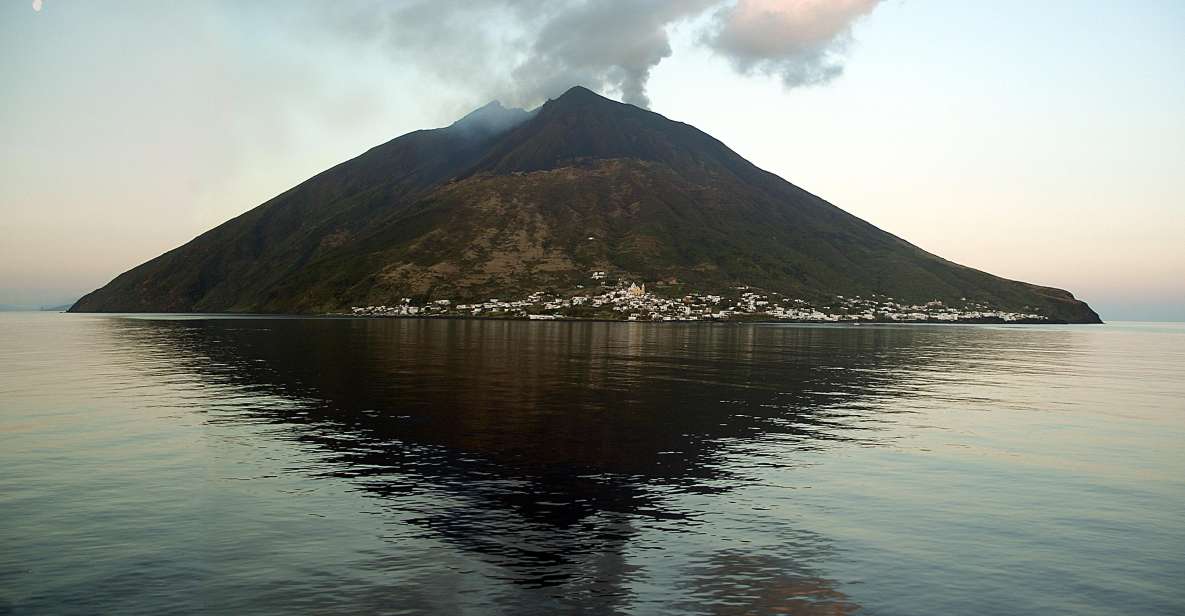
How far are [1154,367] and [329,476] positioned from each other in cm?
16507

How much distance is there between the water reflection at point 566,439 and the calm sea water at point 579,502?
0.27m

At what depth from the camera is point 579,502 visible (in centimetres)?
3819

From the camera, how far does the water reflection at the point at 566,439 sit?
94.8ft

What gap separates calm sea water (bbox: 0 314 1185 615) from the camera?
2659cm

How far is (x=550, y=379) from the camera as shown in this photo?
3898 inches

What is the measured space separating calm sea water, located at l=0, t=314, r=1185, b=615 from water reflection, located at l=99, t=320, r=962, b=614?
27 centimetres

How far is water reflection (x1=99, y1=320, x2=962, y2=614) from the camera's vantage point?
2891 cm

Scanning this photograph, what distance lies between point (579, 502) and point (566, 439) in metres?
17.5

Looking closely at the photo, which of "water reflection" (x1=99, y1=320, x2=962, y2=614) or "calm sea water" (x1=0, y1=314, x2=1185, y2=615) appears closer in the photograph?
"calm sea water" (x1=0, y1=314, x2=1185, y2=615)

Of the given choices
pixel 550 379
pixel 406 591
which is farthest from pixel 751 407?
pixel 406 591

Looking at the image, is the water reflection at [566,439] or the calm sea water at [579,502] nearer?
the calm sea water at [579,502]

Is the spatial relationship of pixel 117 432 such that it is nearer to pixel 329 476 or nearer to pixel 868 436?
pixel 329 476

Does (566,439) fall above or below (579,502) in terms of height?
above

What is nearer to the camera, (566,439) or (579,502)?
(579,502)
